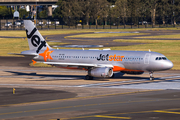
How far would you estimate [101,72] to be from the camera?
5103 cm

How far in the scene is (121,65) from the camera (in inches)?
2064

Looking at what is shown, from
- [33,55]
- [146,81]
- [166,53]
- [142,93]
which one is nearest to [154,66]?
[146,81]

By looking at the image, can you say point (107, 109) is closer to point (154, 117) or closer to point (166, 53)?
point (154, 117)

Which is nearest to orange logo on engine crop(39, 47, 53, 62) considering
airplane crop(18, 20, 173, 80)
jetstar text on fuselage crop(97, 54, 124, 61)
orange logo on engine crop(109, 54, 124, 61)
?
airplane crop(18, 20, 173, 80)

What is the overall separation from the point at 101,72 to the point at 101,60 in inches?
123

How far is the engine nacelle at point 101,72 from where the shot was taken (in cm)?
5083

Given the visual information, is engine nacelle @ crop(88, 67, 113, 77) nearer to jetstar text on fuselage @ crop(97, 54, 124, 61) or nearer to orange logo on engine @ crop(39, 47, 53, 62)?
jetstar text on fuselage @ crop(97, 54, 124, 61)

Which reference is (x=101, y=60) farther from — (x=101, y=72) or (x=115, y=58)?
(x=101, y=72)

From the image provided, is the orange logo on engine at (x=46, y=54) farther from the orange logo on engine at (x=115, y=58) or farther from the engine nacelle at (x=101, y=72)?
the orange logo on engine at (x=115, y=58)

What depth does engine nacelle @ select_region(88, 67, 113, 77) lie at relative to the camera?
167 ft

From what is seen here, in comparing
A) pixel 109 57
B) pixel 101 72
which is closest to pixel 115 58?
pixel 109 57

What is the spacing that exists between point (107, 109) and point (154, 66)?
20116 mm

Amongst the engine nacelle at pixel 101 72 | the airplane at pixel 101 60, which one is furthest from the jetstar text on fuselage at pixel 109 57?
the engine nacelle at pixel 101 72

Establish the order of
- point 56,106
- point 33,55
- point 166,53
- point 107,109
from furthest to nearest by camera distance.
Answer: point 166,53, point 33,55, point 56,106, point 107,109
